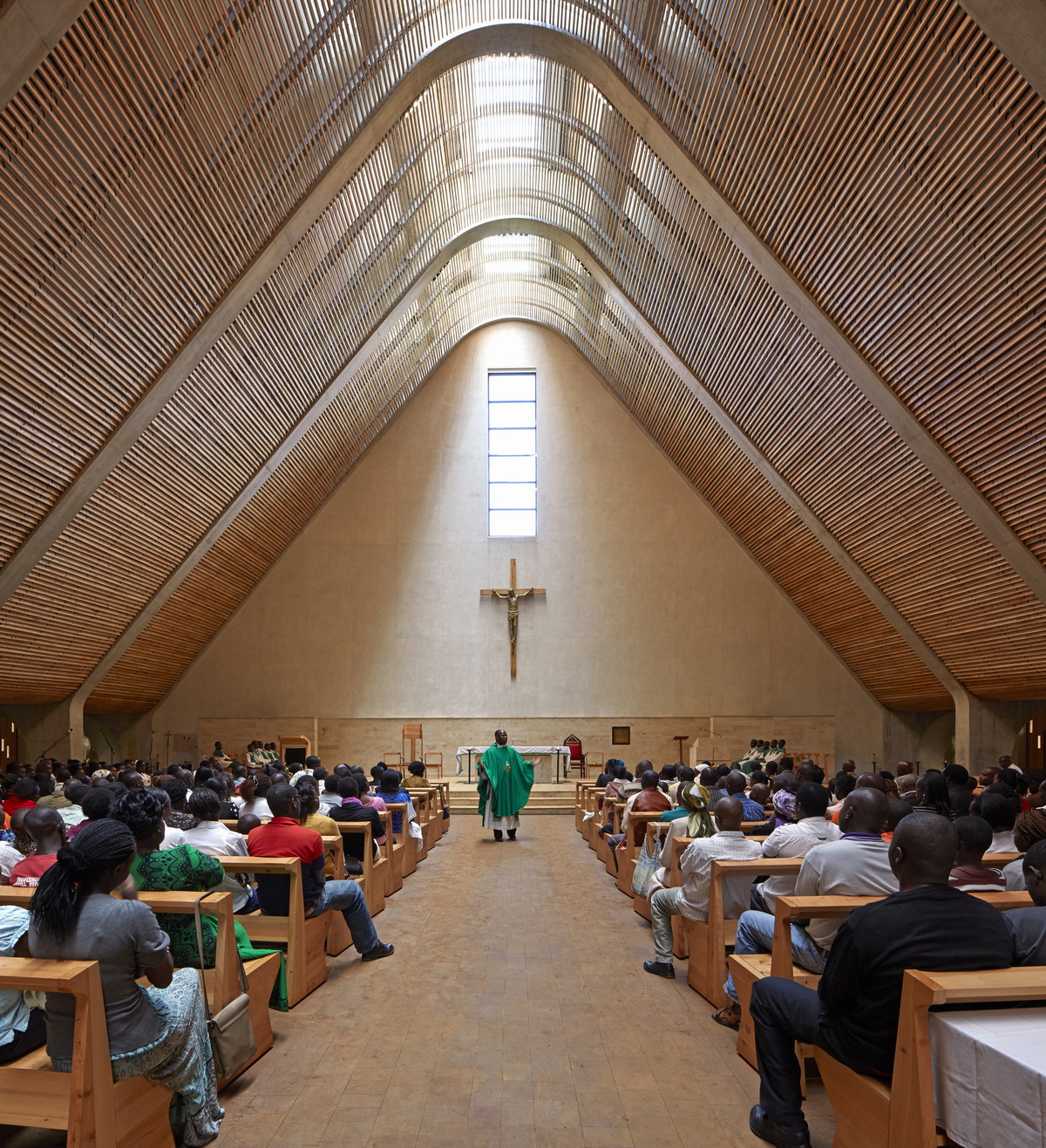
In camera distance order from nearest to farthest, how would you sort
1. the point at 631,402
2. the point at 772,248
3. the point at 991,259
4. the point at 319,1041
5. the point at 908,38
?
the point at 319,1041
the point at 908,38
the point at 991,259
the point at 772,248
the point at 631,402

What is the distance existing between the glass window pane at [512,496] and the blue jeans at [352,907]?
13.9 metres

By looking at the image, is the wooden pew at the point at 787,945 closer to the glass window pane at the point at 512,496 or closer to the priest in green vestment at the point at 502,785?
Result: the priest in green vestment at the point at 502,785

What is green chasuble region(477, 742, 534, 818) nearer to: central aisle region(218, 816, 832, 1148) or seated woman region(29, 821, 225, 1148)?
central aisle region(218, 816, 832, 1148)

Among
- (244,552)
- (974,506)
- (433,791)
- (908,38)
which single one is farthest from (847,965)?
(244,552)

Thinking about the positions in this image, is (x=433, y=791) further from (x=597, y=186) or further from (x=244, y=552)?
(x=597, y=186)

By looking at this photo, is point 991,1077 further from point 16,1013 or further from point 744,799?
point 744,799

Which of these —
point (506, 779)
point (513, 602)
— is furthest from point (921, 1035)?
point (513, 602)

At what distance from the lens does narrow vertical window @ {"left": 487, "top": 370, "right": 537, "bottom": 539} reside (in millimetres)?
19953

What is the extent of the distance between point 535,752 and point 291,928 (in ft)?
40.4

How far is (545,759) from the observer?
17953mm

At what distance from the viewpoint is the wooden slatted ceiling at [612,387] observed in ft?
54.0

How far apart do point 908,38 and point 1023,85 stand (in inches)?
39.9

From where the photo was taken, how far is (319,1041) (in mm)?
4805

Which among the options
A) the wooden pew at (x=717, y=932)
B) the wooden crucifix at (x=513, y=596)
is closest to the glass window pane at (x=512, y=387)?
the wooden crucifix at (x=513, y=596)
